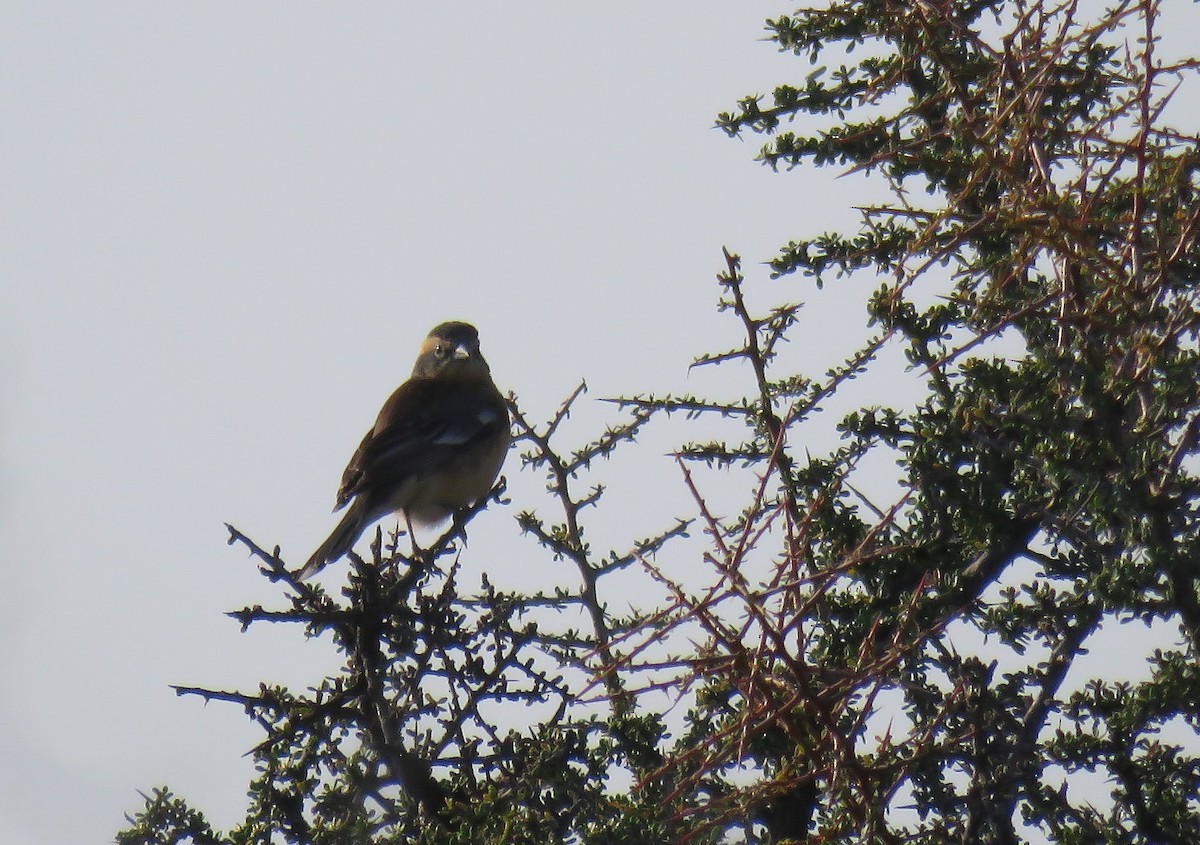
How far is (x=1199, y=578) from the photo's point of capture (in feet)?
12.8

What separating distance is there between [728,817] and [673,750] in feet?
4.41

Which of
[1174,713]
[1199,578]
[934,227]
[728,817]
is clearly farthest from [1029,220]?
[1174,713]

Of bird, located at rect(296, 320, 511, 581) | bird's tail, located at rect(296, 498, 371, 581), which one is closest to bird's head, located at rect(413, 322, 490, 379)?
bird, located at rect(296, 320, 511, 581)

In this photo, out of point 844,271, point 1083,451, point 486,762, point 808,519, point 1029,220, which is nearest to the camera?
point 808,519

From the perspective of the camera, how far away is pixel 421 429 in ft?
31.1

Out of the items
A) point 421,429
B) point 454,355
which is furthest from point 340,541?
point 454,355

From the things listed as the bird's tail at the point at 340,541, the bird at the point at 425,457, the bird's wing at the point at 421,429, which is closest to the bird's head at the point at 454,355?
the bird at the point at 425,457

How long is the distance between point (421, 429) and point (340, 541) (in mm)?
1520

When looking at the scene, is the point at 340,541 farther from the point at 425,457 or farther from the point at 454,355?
the point at 454,355

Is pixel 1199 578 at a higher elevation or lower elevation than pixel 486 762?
lower

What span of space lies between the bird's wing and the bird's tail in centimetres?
17

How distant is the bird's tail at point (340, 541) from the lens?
→ 7.99 meters

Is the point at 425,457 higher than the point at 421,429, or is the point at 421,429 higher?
the point at 421,429

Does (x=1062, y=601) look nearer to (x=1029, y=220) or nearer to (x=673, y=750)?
(x=673, y=750)
